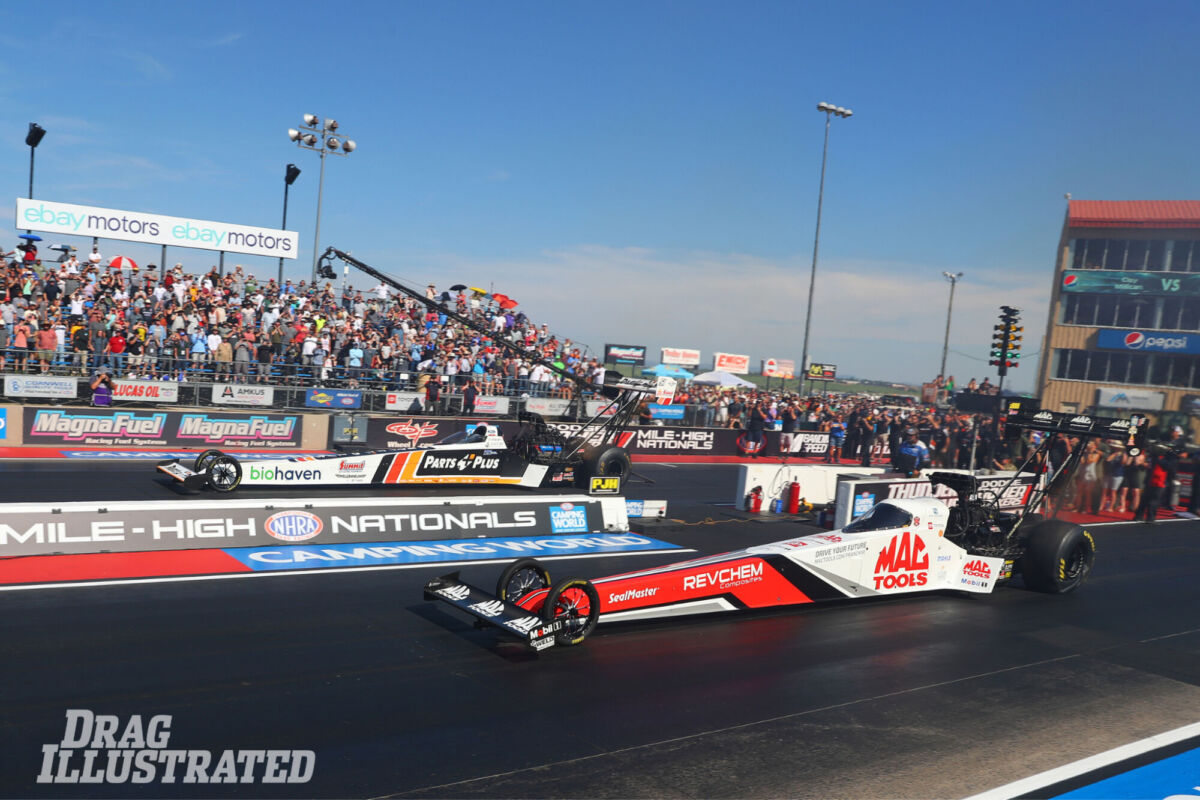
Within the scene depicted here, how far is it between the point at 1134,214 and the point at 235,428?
161 ft

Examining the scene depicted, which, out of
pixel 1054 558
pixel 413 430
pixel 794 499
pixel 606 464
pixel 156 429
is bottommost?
pixel 156 429

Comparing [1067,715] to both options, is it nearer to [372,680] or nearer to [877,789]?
[877,789]

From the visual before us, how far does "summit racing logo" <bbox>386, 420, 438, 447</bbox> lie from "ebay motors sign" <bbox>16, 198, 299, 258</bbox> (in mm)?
10503

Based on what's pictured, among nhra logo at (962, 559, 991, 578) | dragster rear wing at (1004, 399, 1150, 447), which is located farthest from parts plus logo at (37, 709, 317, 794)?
dragster rear wing at (1004, 399, 1150, 447)

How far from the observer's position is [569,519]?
1533 centimetres

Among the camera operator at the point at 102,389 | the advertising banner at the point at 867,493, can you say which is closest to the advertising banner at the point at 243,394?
the camera operator at the point at 102,389

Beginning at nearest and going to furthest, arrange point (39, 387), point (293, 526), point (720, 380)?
point (293, 526) < point (39, 387) < point (720, 380)

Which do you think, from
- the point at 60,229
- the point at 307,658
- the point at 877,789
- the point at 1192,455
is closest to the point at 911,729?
the point at 877,789

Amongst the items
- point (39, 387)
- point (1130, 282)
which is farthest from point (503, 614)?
point (1130, 282)

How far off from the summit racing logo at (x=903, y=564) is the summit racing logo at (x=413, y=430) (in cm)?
1668

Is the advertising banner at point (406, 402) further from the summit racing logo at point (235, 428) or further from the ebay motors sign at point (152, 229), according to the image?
the ebay motors sign at point (152, 229)

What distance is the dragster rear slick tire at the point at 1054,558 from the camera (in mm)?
12750

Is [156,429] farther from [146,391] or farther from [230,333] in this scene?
[230,333]

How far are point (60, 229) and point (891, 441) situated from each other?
2721 cm
